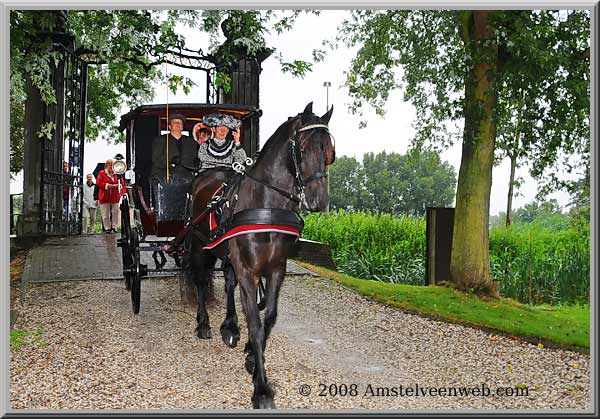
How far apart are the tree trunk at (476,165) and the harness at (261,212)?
8.90ft

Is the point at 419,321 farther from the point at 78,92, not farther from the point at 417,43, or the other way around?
the point at 78,92

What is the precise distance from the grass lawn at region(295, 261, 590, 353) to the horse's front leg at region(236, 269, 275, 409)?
2923mm

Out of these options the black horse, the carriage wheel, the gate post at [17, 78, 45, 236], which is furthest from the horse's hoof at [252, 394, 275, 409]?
the gate post at [17, 78, 45, 236]

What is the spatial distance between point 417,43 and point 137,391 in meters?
4.69

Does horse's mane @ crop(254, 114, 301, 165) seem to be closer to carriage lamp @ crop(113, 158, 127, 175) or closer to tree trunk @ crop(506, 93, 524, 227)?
carriage lamp @ crop(113, 158, 127, 175)

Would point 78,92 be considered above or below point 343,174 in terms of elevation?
above

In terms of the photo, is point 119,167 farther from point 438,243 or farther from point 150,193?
point 438,243

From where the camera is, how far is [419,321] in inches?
292

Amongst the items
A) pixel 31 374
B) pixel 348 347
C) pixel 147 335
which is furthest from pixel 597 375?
pixel 31 374

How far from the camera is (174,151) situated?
23.0 feet

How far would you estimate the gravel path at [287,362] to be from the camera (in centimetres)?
541

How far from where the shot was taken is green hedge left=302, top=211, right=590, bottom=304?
713 centimetres

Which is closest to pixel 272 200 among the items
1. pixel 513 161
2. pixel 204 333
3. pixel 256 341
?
pixel 256 341

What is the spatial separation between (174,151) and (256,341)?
2690 mm
